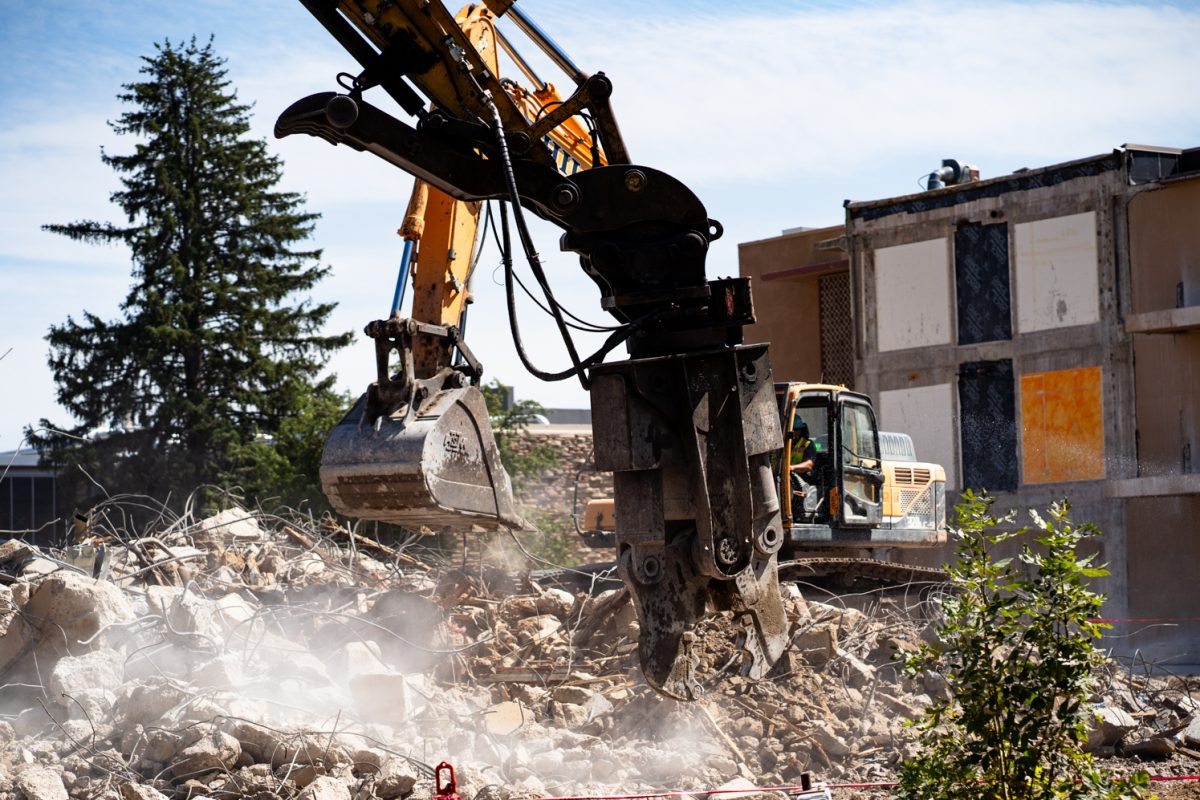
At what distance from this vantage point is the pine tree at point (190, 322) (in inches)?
1153

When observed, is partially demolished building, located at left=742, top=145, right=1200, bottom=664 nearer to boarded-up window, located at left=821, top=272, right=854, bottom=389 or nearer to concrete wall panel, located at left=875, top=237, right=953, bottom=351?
concrete wall panel, located at left=875, top=237, right=953, bottom=351

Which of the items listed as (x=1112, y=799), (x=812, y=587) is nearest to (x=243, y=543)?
(x=812, y=587)

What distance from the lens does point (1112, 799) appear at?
4.77 meters

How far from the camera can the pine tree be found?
2930 cm

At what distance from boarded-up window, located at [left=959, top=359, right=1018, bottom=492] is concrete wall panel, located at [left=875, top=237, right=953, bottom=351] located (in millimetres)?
789

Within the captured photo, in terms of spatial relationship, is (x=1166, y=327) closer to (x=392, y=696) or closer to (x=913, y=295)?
(x=913, y=295)

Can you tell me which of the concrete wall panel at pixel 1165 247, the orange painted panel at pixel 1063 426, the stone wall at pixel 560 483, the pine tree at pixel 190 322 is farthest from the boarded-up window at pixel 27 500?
the concrete wall panel at pixel 1165 247

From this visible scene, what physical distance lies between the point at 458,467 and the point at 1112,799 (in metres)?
4.01

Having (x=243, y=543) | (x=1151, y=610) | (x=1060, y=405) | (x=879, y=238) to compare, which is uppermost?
(x=879, y=238)

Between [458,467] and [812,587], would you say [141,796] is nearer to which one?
[458,467]

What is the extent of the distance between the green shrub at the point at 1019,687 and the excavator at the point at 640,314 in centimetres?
103

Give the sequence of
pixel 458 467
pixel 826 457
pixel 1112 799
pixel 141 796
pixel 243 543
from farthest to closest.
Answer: pixel 826 457 < pixel 243 543 < pixel 458 467 < pixel 141 796 < pixel 1112 799

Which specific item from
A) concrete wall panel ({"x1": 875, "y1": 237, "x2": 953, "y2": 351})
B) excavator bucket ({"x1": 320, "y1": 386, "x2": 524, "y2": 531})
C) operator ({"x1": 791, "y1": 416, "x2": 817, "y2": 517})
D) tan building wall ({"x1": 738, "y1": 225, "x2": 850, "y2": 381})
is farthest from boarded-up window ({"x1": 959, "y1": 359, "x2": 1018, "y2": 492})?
excavator bucket ({"x1": 320, "y1": 386, "x2": 524, "y2": 531})

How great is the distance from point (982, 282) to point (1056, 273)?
117cm
